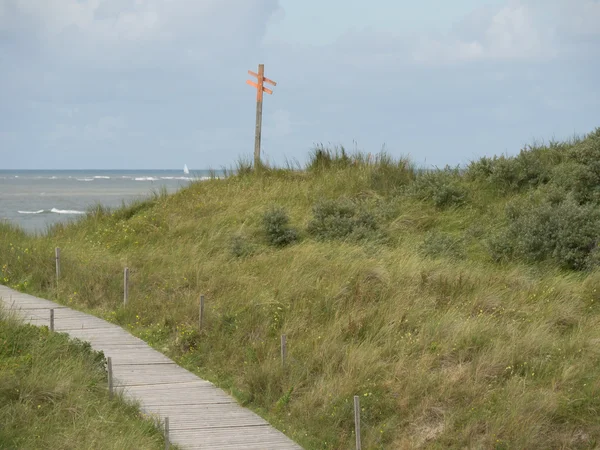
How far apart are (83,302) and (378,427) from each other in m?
7.46

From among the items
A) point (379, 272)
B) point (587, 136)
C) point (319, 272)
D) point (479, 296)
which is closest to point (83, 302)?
point (319, 272)

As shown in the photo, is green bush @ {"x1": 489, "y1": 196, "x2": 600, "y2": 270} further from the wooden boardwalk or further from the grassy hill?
the wooden boardwalk

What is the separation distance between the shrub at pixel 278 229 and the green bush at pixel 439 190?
3597 mm

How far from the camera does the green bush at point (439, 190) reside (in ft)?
62.9

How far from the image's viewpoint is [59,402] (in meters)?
8.82

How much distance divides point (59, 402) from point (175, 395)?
1.55 metres

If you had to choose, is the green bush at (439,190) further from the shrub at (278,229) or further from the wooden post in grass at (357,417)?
the wooden post in grass at (357,417)

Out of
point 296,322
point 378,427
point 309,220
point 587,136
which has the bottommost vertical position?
point 378,427

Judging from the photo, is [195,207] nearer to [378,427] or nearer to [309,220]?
[309,220]

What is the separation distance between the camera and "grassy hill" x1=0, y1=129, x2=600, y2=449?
930 centimetres

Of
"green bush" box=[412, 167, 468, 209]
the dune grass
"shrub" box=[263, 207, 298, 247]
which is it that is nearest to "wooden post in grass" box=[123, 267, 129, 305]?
the dune grass

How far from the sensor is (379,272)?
535 inches

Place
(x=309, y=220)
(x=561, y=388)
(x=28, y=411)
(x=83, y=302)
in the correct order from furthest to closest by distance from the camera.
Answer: (x=309, y=220)
(x=83, y=302)
(x=561, y=388)
(x=28, y=411)

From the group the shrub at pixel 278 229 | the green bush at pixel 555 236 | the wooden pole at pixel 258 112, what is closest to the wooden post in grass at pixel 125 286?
the shrub at pixel 278 229
